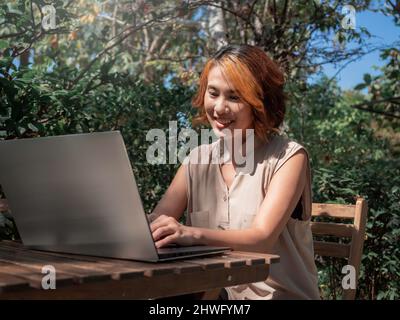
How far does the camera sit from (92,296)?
48.6 inches

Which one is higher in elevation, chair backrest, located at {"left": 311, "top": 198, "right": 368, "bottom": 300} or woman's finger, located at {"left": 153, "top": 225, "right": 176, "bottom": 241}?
woman's finger, located at {"left": 153, "top": 225, "right": 176, "bottom": 241}

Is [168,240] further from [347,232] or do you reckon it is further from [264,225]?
[347,232]

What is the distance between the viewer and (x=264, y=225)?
68.1 inches

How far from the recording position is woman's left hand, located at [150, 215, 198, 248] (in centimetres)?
155

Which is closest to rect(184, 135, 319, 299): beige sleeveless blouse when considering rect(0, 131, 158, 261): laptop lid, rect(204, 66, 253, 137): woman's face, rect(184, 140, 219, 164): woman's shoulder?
rect(184, 140, 219, 164): woman's shoulder

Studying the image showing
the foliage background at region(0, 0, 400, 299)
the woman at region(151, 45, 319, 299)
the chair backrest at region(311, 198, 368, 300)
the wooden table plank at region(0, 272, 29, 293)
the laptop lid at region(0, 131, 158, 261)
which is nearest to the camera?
the wooden table plank at region(0, 272, 29, 293)

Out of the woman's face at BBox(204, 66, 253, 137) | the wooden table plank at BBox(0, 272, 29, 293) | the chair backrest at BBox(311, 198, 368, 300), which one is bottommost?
the chair backrest at BBox(311, 198, 368, 300)

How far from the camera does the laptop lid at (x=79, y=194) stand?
1.28m

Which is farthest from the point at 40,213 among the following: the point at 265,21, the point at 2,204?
the point at 265,21

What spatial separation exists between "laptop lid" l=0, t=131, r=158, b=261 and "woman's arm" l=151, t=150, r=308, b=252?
18 cm

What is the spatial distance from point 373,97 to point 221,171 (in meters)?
4.00

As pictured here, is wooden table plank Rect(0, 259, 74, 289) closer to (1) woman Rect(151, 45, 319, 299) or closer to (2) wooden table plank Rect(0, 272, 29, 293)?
(2) wooden table plank Rect(0, 272, 29, 293)

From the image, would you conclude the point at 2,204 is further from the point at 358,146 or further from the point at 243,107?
the point at 358,146
